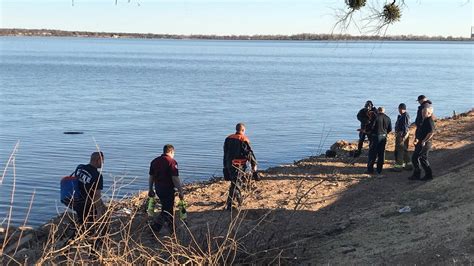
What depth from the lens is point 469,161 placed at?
15422 millimetres

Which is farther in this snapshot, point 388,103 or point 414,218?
point 388,103

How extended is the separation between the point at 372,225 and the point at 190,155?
14255 mm

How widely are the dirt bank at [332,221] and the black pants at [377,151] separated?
0.30 metres

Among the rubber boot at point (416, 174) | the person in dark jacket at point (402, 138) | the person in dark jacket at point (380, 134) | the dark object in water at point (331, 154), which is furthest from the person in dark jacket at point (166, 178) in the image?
the dark object in water at point (331, 154)

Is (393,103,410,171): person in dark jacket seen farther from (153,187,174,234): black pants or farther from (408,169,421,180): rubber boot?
(153,187,174,234): black pants

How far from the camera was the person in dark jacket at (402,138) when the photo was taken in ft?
51.6

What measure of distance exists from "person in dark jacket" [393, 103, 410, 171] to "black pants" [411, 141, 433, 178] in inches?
58.1

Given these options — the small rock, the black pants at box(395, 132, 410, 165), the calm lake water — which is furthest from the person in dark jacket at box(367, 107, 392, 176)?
the small rock

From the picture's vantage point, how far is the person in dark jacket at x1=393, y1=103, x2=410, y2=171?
15719 millimetres

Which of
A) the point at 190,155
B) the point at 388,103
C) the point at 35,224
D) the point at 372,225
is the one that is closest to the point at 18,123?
the point at 190,155

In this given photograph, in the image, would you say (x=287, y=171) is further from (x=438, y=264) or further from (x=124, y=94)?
(x=124, y=94)

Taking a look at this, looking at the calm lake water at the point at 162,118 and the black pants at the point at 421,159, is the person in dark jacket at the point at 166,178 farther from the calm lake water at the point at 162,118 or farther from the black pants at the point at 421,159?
the black pants at the point at 421,159

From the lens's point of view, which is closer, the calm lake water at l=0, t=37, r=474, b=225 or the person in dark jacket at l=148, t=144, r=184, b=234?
the person in dark jacket at l=148, t=144, r=184, b=234

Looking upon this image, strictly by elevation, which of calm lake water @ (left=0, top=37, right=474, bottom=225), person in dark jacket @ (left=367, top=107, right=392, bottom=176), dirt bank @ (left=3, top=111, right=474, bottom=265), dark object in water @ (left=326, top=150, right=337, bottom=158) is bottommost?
calm lake water @ (left=0, top=37, right=474, bottom=225)
